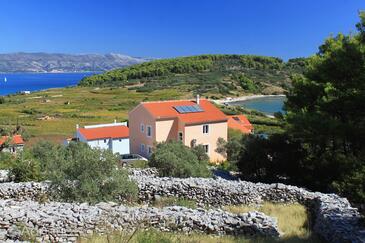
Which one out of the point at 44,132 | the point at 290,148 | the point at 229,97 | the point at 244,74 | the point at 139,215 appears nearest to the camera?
the point at 139,215

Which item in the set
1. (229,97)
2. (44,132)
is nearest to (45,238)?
(44,132)

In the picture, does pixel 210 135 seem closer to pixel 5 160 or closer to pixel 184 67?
pixel 5 160

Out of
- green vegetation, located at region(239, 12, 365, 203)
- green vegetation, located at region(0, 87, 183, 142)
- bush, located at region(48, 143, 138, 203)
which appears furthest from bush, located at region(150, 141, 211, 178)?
green vegetation, located at region(0, 87, 183, 142)

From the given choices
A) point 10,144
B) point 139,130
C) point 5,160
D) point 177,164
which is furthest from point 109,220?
point 139,130

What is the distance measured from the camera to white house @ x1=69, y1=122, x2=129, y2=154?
142ft

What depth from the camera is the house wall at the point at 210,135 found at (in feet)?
134

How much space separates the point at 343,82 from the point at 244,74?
14983 cm

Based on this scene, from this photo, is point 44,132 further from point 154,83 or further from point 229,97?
point 154,83

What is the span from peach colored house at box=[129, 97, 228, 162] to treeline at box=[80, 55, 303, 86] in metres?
121

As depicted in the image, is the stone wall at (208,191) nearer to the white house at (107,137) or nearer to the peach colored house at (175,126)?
the peach colored house at (175,126)

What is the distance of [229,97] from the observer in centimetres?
13275

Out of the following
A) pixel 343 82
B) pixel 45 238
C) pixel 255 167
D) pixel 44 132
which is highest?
pixel 343 82

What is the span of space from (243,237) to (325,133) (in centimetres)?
1011

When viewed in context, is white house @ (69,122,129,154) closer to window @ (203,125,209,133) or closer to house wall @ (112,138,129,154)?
house wall @ (112,138,129,154)
